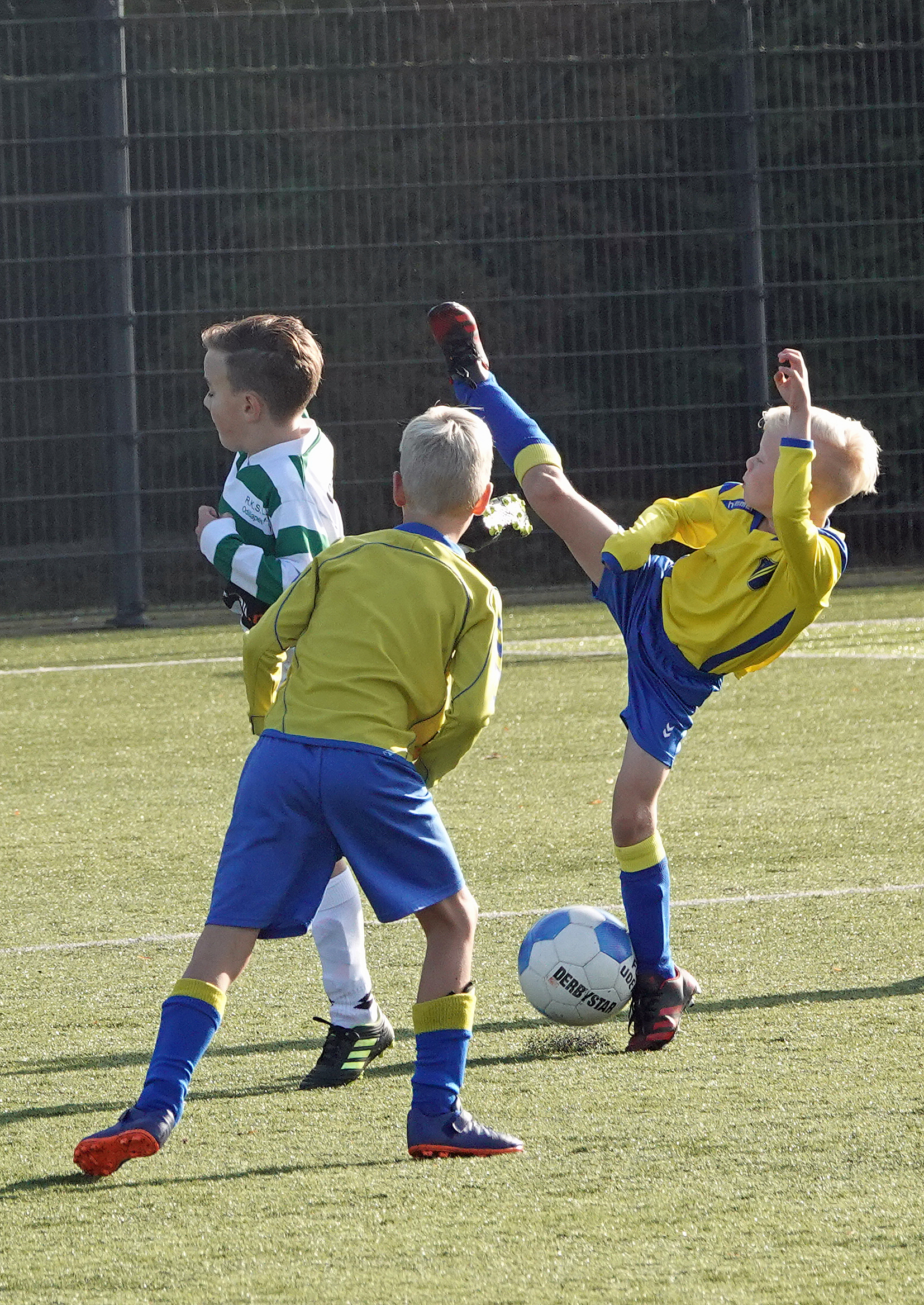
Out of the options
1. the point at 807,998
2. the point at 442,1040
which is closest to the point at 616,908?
the point at 807,998

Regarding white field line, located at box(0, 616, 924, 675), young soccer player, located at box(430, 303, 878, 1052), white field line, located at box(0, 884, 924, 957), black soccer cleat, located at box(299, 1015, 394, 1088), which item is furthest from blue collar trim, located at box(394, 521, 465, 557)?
white field line, located at box(0, 616, 924, 675)

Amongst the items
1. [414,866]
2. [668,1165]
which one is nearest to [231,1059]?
[414,866]

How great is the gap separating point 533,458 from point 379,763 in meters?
1.41

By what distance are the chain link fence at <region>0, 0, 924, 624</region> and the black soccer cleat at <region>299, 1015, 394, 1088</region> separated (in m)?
11.7

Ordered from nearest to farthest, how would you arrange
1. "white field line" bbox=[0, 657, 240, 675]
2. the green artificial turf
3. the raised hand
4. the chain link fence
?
the green artificial turf → the raised hand → "white field line" bbox=[0, 657, 240, 675] → the chain link fence

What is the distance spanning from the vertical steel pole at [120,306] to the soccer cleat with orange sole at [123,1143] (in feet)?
40.3

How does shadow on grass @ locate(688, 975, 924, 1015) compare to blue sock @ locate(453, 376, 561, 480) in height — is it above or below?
below

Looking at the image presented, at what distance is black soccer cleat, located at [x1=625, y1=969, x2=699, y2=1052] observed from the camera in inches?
144

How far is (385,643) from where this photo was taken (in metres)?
3.08

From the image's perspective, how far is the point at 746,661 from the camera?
407cm

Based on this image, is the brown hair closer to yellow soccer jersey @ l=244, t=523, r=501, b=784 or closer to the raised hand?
yellow soccer jersey @ l=244, t=523, r=501, b=784

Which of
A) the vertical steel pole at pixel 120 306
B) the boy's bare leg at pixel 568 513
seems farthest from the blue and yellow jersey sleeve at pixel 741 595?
the vertical steel pole at pixel 120 306

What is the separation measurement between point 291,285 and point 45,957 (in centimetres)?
1120

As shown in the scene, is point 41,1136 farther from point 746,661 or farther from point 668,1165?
point 746,661
